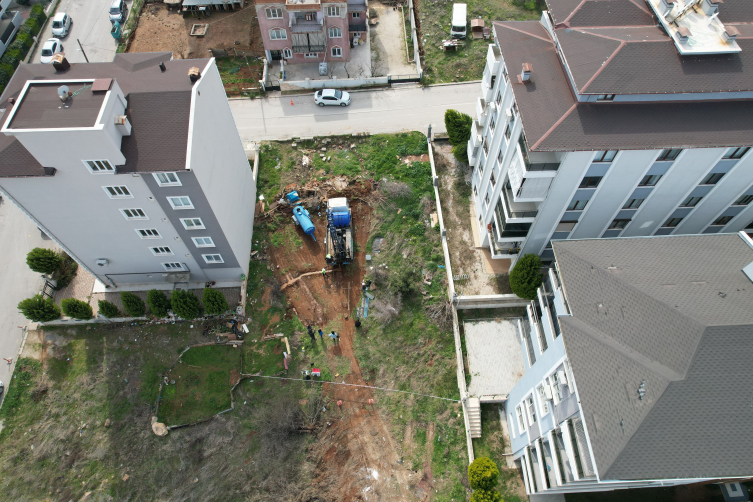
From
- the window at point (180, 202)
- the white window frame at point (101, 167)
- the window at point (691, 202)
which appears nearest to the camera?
the white window frame at point (101, 167)

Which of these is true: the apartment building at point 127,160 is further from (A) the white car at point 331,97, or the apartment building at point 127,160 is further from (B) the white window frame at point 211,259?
(A) the white car at point 331,97

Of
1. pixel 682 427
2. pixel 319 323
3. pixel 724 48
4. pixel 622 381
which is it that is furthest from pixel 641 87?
pixel 319 323

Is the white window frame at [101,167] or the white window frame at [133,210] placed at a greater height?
the white window frame at [101,167]

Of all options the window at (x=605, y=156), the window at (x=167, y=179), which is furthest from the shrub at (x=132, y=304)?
the window at (x=605, y=156)

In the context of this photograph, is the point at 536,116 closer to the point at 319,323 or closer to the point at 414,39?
the point at 319,323

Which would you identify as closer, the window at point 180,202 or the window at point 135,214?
the window at point 180,202

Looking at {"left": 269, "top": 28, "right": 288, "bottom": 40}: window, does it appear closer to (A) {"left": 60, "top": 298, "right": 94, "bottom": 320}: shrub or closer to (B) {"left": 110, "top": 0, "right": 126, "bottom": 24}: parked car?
(B) {"left": 110, "top": 0, "right": 126, "bottom": 24}: parked car

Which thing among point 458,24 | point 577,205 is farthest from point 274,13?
point 577,205

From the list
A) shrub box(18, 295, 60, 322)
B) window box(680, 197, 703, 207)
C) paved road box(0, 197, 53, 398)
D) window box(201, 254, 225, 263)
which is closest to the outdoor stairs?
window box(680, 197, 703, 207)
